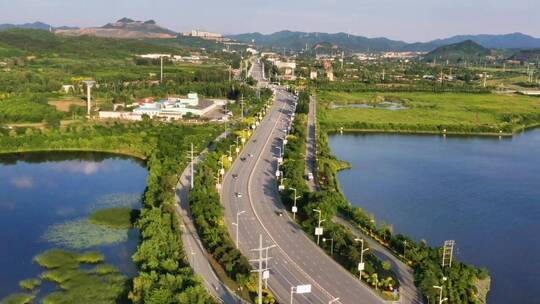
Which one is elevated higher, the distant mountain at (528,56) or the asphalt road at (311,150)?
the distant mountain at (528,56)

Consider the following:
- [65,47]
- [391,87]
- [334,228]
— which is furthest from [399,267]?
[65,47]

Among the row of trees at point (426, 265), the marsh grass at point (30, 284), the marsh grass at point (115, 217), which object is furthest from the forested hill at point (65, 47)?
the row of trees at point (426, 265)

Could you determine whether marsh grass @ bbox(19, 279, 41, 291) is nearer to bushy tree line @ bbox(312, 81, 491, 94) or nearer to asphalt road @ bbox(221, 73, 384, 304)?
asphalt road @ bbox(221, 73, 384, 304)

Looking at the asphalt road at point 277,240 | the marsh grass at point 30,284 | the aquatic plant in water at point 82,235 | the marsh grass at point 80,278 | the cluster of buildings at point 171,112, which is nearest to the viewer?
the asphalt road at point 277,240

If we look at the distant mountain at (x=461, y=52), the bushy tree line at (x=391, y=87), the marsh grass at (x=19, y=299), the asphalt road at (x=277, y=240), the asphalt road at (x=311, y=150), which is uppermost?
the distant mountain at (x=461, y=52)

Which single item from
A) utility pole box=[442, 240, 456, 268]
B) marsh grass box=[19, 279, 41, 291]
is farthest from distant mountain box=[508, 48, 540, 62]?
marsh grass box=[19, 279, 41, 291]

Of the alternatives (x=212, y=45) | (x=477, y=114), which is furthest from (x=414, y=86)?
(x=212, y=45)

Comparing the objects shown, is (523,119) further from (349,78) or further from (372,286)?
(372,286)

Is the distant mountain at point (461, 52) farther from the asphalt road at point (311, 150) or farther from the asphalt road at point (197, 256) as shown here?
the asphalt road at point (197, 256)
